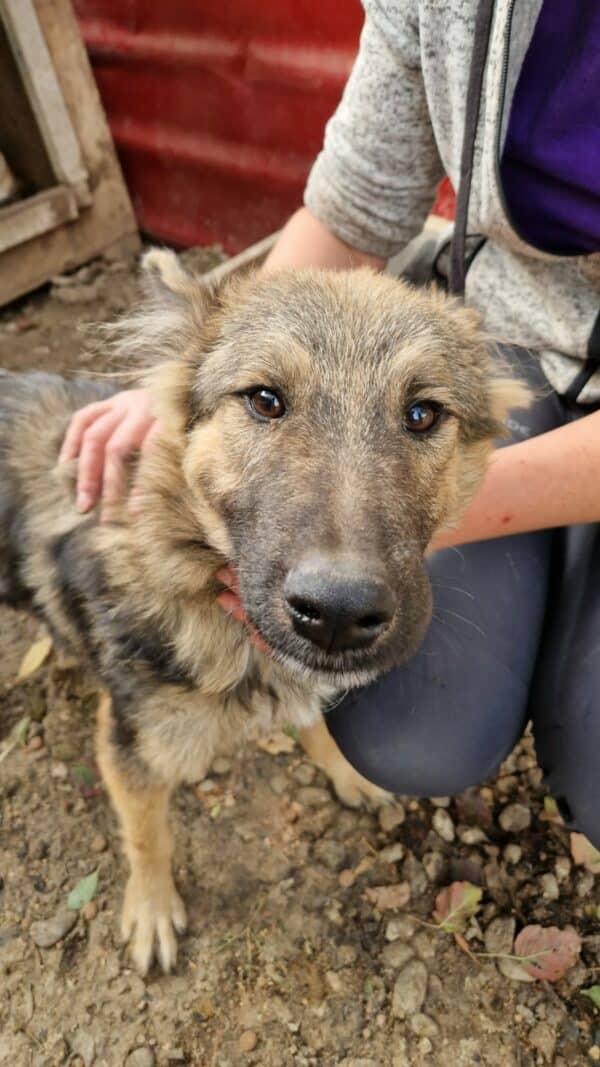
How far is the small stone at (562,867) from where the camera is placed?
2.45 metres

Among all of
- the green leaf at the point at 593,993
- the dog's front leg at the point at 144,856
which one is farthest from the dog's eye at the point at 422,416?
the green leaf at the point at 593,993

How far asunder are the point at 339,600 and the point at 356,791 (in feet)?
5.14

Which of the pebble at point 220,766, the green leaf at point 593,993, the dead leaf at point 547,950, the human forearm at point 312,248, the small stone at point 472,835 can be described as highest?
the human forearm at point 312,248

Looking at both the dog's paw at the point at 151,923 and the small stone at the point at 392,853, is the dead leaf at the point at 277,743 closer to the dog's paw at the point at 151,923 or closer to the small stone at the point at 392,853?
the small stone at the point at 392,853

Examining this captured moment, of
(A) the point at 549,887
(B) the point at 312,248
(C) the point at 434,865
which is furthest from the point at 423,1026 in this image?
(B) the point at 312,248

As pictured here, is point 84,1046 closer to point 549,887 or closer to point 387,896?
point 387,896

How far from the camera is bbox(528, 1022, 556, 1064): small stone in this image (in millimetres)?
2117

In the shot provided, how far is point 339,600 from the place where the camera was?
129 centimetres

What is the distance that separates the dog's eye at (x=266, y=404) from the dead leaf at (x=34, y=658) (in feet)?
5.49

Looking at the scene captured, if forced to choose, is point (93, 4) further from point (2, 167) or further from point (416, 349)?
point (416, 349)

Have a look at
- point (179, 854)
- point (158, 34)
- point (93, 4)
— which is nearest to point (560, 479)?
point (179, 854)

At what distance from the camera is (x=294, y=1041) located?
2.14 meters

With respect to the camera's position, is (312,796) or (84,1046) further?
(312,796)

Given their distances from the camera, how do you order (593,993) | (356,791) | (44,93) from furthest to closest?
(44,93)
(356,791)
(593,993)
